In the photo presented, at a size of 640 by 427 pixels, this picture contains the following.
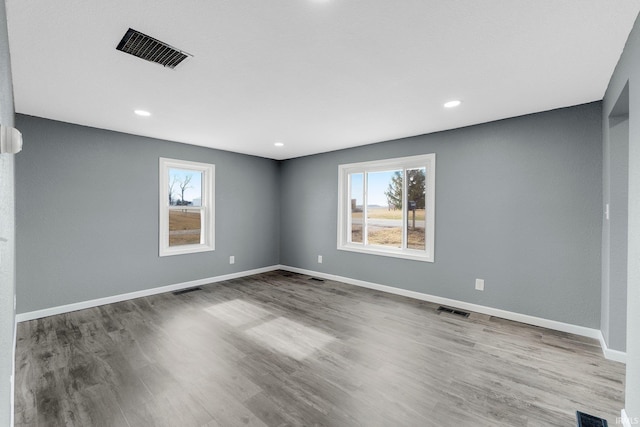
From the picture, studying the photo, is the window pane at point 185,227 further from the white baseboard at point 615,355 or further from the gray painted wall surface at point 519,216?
the white baseboard at point 615,355

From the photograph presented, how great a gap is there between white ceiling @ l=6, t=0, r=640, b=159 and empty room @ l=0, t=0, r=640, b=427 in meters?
0.02

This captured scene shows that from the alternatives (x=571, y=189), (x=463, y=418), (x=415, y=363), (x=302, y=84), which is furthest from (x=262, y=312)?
(x=571, y=189)

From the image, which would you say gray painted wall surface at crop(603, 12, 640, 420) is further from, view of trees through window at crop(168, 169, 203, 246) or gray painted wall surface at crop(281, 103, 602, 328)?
view of trees through window at crop(168, 169, 203, 246)

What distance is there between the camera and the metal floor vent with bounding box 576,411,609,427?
1.72 meters

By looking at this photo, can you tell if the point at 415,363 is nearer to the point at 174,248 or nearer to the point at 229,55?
the point at 229,55

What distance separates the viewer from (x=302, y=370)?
90.4 inches

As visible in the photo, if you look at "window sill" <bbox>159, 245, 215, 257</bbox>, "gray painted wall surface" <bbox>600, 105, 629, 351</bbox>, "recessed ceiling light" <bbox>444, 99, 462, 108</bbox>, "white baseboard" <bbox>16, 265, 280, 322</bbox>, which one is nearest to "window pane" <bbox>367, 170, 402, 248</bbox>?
"recessed ceiling light" <bbox>444, 99, 462, 108</bbox>

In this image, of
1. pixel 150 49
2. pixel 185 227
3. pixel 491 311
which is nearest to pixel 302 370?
pixel 491 311

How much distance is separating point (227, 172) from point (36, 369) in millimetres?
3635

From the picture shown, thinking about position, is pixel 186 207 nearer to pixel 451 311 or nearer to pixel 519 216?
pixel 451 311

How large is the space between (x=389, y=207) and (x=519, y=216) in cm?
183

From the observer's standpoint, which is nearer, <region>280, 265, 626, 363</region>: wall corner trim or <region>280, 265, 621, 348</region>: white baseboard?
<region>280, 265, 626, 363</region>: wall corner trim

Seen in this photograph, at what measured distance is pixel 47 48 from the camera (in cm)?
191

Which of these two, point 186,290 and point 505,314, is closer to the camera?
point 505,314
